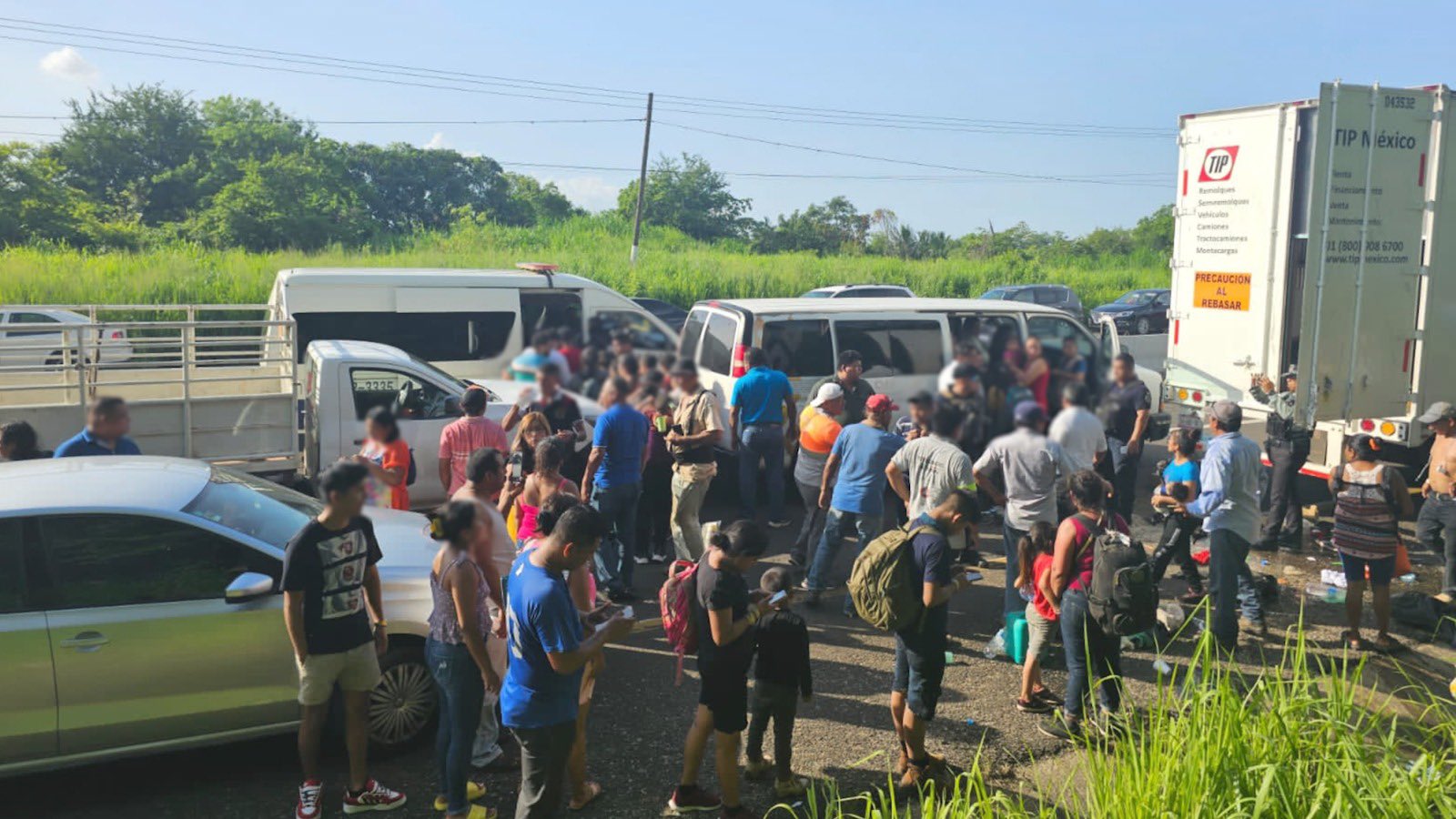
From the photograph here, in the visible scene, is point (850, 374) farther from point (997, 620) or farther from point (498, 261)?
point (997, 620)

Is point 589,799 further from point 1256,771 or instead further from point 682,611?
point 1256,771

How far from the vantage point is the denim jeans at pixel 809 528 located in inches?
319

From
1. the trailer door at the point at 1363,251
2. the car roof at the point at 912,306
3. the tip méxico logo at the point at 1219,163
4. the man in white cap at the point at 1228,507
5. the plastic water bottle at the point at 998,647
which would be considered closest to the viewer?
the car roof at the point at 912,306

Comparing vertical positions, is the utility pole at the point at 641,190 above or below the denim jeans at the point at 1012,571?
above

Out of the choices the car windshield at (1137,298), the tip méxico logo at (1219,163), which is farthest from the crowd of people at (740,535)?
the car windshield at (1137,298)

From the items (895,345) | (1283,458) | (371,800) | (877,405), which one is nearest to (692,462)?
(877,405)

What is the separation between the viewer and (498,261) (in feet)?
6.62

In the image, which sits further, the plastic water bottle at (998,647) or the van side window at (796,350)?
the plastic water bottle at (998,647)

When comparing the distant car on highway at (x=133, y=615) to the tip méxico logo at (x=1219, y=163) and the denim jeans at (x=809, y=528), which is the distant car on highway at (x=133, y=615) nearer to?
the denim jeans at (x=809, y=528)

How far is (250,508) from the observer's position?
5293mm

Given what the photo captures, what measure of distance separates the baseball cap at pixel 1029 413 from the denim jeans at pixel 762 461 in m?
5.20

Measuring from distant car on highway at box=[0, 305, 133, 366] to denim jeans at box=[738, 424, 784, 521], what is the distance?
3.95 meters

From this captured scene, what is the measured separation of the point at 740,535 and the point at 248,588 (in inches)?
82.4

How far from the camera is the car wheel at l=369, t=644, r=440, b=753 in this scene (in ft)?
17.6
